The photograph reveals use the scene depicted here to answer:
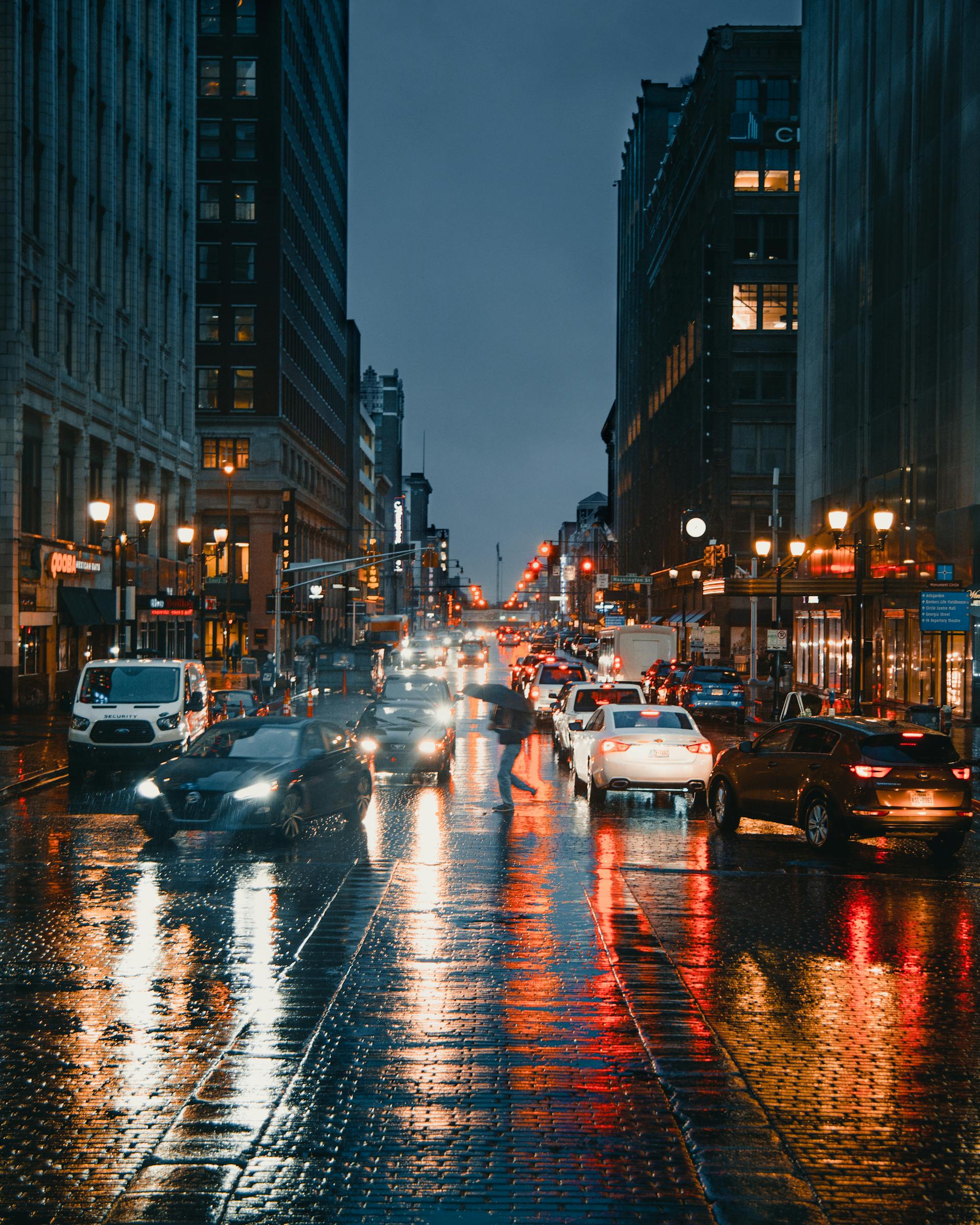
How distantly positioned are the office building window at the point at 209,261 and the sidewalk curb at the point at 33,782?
213 feet

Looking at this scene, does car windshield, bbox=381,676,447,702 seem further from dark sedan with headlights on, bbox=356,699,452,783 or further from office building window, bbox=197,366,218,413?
office building window, bbox=197,366,218,413

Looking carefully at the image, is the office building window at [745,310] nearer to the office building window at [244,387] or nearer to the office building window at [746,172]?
the office building window at [746,172]

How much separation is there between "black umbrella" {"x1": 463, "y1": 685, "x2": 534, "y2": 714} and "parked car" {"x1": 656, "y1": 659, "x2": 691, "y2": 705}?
76.4 ft

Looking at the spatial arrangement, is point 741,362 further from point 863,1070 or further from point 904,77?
point 863,1070

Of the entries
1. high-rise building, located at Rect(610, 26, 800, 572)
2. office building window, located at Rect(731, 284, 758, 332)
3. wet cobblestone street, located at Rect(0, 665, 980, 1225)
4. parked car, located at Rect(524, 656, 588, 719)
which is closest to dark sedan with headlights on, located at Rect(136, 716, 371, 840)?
wet cobblestone street, located at Rect(0, 665, 980, 1225)

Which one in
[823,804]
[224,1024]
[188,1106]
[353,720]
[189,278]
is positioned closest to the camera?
[188,1106]

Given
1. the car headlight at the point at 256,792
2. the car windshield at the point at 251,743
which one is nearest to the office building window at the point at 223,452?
the car windshield at the point at 251,743

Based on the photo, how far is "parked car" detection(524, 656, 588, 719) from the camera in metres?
34.6

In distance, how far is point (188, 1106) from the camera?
20.7 ft

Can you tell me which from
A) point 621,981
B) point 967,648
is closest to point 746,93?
point 967,648

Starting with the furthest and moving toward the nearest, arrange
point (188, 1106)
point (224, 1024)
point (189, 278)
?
point (189, 278)
point (224, 1024)
point (188, 1106)

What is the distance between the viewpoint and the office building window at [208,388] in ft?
272

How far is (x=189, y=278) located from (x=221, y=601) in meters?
20.3

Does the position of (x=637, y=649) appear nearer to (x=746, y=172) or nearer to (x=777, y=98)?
(x=746, y=172)
